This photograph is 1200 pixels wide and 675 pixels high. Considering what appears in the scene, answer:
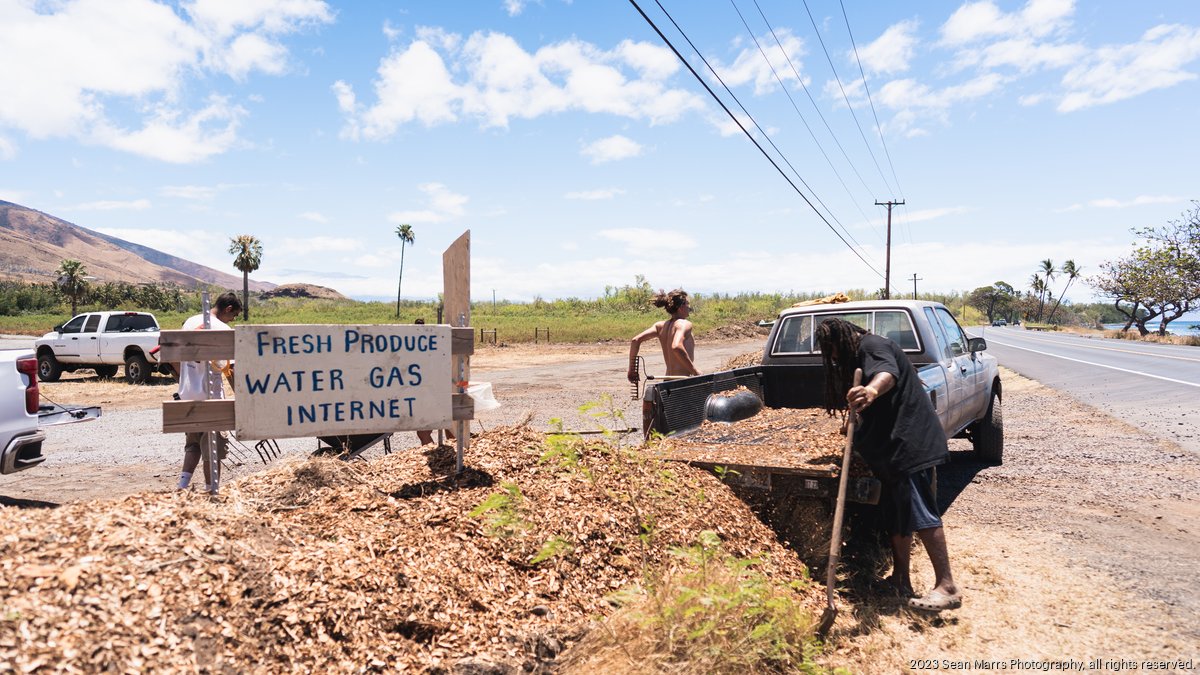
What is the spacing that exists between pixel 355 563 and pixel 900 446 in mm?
3098

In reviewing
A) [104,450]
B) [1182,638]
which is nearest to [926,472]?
[1182,638]

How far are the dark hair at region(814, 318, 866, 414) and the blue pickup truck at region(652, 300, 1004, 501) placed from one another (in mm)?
1018

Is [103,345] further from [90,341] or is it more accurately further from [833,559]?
[833,559]

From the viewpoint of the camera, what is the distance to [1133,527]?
5586 millimetres

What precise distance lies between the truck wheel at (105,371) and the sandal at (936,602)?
21.5m

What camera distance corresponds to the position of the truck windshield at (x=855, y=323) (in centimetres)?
677

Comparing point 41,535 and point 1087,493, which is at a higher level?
point 41,535

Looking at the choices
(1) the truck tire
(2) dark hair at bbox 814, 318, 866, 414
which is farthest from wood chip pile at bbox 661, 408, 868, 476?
(1) the truck tire

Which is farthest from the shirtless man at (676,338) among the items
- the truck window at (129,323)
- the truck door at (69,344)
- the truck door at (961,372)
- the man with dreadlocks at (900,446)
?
the truck door at (69,344)

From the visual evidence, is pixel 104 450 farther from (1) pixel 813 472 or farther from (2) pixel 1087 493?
(2) pixel 1087 493

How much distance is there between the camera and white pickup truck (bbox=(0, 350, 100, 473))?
5520mm

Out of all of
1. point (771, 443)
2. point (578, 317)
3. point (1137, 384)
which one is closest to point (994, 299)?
point (578, 317)

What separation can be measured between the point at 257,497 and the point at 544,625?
211cm

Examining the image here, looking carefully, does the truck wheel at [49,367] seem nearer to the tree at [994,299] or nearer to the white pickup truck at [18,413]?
the white pickup truck at [18,413]
